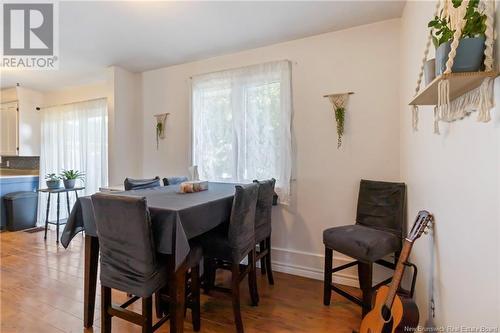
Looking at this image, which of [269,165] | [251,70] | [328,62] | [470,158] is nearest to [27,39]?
[251,70]

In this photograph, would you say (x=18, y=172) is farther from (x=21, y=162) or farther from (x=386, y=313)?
(x=386, y=313)

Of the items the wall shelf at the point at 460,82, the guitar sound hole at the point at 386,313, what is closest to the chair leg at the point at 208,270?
the guitar sound hole at the point at 386,313

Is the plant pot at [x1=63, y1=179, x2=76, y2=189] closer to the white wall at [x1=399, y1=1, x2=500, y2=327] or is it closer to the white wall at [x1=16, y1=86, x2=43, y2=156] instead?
the white wall at [x1=16, y1=86, x2=43, y2=156]

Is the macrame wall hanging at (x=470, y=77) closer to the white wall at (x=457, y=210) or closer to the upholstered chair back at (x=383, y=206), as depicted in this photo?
the white wall at (x=457, y=210)

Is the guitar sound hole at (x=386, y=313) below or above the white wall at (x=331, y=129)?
below

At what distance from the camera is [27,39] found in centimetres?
272

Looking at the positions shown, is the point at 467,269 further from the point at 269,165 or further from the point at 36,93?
the point at 36,93

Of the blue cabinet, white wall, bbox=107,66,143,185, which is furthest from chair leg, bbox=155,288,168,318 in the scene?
the blue cabinet

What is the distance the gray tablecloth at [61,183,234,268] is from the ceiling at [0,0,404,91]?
5.15 ft

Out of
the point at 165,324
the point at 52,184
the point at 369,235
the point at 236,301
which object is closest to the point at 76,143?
the point at 52,184

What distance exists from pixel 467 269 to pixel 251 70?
8.40 ft

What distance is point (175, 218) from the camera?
1447mm

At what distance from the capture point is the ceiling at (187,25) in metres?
2.21

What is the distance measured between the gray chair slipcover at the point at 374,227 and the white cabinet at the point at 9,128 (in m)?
5.40
